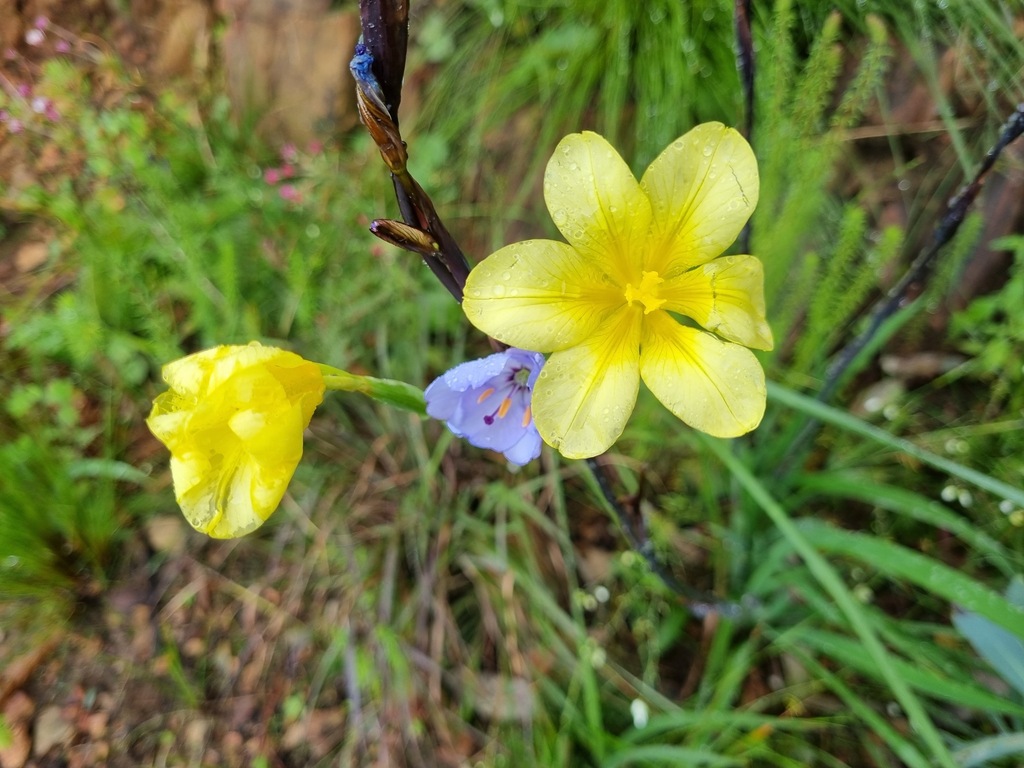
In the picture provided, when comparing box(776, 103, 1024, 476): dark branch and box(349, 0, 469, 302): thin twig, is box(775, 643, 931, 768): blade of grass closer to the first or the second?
box(776, 103, 1024, 476): dark branch

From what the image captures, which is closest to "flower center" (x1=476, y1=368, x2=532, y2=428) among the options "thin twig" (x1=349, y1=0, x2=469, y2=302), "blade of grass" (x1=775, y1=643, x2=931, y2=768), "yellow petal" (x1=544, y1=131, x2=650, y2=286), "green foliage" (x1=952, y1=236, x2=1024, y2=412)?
"yellow petal" (x1=544, y1=131, x2=650, y2=286)

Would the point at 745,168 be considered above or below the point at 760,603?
above

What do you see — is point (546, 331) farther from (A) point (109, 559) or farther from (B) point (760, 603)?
(A) point (109, 559)

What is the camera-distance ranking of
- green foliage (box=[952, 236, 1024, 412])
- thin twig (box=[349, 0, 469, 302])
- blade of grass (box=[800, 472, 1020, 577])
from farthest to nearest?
green foliage (box=[952, 236, 1024, 412]) → blade of grass (box=[800, 472, 1020, 577]) → thin twig (box=[349, 0, 469, 302])

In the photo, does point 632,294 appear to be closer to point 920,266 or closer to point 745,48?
point 745,48

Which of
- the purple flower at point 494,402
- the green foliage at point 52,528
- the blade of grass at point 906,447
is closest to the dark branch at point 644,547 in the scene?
the purple flower at point 494,402

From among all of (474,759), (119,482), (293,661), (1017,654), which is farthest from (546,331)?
(119,482)
